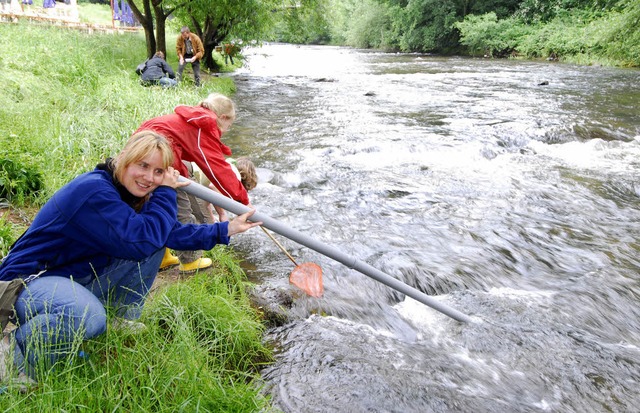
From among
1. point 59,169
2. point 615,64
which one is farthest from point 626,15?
point 59,169

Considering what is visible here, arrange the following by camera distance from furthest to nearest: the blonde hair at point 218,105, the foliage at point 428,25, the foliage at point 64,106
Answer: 1. the foliage at point 428,25
2. the foliage at point 64,106
3. the blonde hair at point 218,105

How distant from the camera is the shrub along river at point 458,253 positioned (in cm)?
290

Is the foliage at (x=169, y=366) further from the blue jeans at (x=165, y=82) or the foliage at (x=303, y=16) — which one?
the foliage at (x=303, y=16)

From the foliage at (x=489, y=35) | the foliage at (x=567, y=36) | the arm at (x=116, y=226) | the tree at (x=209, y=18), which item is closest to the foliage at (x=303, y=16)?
the tree at (x=209, y=18)

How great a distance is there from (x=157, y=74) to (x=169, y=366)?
8672mm

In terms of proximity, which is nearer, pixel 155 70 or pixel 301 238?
pixel 301 238

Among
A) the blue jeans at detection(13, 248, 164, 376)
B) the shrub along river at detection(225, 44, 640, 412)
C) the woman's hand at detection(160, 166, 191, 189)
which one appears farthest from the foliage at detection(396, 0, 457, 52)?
the blue jeans at detection(13, 248, 164, 376)

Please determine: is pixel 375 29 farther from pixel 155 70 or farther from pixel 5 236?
pixel 5 236

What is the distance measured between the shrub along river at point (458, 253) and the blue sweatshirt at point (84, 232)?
1131 millimetres

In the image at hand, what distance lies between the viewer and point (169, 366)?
2289mm

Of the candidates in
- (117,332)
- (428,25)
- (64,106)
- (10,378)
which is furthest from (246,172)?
(428,25)

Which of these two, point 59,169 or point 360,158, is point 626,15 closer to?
point 360,158

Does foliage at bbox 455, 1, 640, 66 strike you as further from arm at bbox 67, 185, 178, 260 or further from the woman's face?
arm at bbox 67, 185, 178, 260

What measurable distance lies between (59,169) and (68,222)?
2.94 meters
